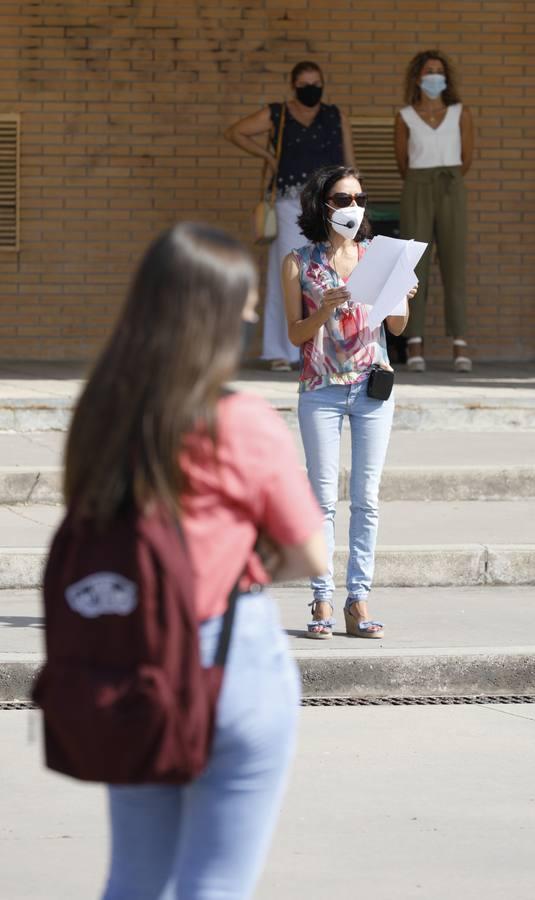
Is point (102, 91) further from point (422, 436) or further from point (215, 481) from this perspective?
point (215, 481)

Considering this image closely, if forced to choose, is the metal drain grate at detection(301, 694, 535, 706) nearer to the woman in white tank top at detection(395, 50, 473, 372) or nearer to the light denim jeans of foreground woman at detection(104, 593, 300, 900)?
the light denim jeans of foreground woman at detection(104, 593, 300, 900)

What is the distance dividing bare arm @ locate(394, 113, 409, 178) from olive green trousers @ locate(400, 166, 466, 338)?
3.5 inches

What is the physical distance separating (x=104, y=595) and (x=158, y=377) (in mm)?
370

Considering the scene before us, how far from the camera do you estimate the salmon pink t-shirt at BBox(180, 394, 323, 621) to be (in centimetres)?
288

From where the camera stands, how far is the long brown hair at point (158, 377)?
280 centimetres

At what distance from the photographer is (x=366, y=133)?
13930mm

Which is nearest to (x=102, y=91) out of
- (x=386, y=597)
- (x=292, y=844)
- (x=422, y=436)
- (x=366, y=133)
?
(x=366, y=133)

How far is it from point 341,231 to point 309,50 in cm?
721

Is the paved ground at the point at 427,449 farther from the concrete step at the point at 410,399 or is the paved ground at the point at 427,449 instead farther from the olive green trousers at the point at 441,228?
the olive green trousers at the point at 441,228

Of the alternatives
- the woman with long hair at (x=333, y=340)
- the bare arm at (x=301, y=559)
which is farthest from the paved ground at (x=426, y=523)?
the bare arm at (x=301, y=559)

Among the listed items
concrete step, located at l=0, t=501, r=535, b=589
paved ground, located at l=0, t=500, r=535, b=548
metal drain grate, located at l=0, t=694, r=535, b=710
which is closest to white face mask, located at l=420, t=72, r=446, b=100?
paved ground, located at l=0, t=500, r=535, b=548

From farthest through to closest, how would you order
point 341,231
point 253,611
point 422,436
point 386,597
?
point 422,436 → point 386,597 → point 341,231 → point 253,611

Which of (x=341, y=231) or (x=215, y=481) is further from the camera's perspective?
(x=341, y=231)

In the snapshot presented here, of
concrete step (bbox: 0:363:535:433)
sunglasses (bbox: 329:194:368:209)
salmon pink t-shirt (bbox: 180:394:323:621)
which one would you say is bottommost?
concrete step (bbox: 0:363:535:433)
